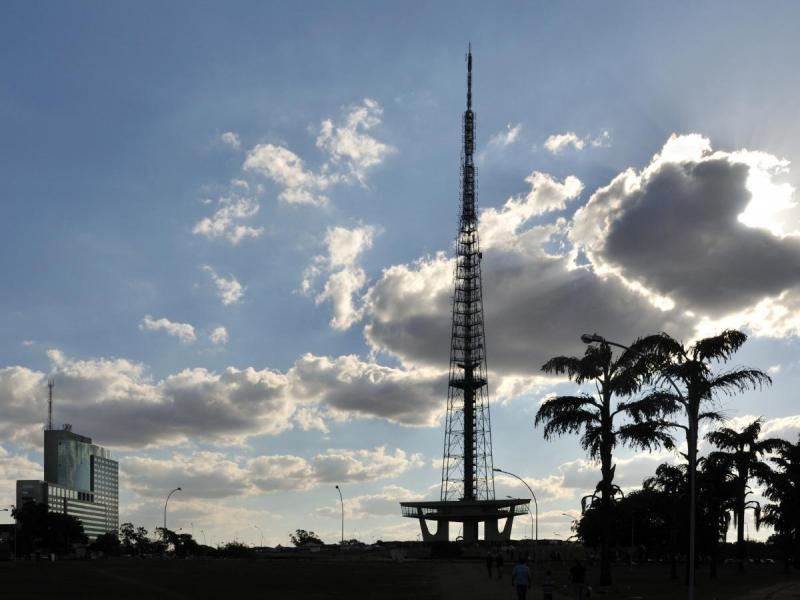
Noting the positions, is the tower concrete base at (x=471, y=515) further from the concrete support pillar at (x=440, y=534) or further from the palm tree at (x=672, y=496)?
the palm tree at (x=672, y=496)

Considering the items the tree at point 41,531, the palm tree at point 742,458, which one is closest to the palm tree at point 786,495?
the palm tree at point 742,458

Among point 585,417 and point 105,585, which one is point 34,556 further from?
point 585,417

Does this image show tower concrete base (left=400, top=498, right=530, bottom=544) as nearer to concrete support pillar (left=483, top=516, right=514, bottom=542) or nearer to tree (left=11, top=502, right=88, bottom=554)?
concrete support pillar (left=483, top=516, right=514, bottom=542)

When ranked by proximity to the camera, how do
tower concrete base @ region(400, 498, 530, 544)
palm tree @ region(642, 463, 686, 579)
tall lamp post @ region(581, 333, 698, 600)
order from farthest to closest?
tower concrete base @ region(400, 498, 530, 544) → palm tree @ region(642, 463, 686, 579) → tall lamp post @ region(581, 333, 698, 600)

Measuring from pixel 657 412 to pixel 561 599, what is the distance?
386 inches

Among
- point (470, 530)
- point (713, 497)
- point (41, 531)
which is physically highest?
point (713, 497)

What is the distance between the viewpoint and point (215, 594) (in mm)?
46844

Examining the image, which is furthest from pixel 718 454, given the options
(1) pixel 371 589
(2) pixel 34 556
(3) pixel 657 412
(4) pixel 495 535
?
(2) pixel 34 556

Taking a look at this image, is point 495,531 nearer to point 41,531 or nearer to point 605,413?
point 41,531

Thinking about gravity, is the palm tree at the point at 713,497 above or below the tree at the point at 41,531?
above

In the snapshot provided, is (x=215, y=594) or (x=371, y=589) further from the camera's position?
(x=371, y=589)

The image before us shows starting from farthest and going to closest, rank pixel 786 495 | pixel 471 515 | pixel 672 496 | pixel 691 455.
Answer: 1. pixel 471 515
2. pixel 786 495
3. pixel 672 496
4. pixel 691 455

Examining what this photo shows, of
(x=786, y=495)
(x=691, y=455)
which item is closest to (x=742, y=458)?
(x=786, y=495)

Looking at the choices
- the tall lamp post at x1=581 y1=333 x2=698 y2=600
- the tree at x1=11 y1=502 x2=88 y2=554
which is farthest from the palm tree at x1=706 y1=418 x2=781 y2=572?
the tree at x1=11 y1=502 x2=88 y2=554
